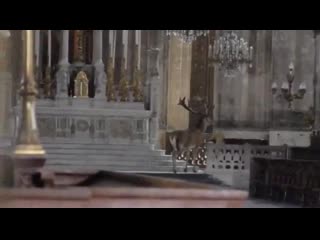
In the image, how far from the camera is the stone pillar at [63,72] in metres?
18.1

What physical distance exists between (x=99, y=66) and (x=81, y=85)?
629 mm

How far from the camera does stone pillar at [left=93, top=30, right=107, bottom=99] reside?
18188 mm

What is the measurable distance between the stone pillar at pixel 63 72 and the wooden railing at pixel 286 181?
475 cm

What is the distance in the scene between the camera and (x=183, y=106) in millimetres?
20609

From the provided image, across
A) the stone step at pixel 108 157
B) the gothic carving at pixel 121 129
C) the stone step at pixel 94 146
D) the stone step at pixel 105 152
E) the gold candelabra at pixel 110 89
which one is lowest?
the stone step at pixel 108 157

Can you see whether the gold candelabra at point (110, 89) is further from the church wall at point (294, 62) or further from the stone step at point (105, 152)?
the church wall at point (294, 62)

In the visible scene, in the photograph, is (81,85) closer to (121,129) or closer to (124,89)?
(124,89)

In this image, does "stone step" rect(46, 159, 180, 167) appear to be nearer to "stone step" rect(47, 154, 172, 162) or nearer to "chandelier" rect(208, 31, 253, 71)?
"stone step" rect(47, 154, 172, 162)

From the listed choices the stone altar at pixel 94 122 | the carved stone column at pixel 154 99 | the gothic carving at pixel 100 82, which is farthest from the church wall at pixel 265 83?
the stone altar at pixel 94 122

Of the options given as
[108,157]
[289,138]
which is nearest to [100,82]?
[108,157]

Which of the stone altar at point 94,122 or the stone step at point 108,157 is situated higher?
the stone altar at point 94,122

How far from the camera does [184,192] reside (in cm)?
395
